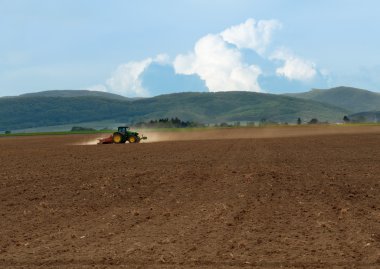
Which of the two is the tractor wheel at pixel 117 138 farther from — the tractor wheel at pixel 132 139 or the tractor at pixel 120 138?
the tractor wheel at pixel 132 139

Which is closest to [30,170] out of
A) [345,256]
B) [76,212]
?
[76,212]

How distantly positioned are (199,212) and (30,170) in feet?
46.8

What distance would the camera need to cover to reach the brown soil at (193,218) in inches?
384

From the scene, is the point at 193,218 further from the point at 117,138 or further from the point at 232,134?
the point at 232,134

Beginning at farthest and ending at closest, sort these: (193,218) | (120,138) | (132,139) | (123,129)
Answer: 1. (123,129)
2. (132,139)
3. (120,138)
4. (193,218)

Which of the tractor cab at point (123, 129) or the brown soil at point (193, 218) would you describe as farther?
the tractor cab at point (123, 129)

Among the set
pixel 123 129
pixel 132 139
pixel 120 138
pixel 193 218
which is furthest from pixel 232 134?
pixel 193 218

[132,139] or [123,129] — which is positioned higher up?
[123,129]

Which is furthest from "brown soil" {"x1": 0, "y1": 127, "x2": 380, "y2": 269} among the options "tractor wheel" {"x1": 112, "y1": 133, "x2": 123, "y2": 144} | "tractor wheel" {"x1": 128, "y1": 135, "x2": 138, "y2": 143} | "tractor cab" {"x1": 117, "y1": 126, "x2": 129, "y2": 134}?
"tractor cab" {"x1": 117, "y1": 126, "x2": 129, "y2": 134}

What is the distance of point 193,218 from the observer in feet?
44.1

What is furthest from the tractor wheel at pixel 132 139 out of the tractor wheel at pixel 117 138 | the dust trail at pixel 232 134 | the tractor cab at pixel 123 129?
the dust trail at pixel 232 134

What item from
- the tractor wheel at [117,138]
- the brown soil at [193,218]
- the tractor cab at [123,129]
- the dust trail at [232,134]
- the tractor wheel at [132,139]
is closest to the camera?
the brown soil at [193,218]

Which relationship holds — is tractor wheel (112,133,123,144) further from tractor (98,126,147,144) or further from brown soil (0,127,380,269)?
brown soil (0,127,380,269)

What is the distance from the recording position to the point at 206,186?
62.4 feet
